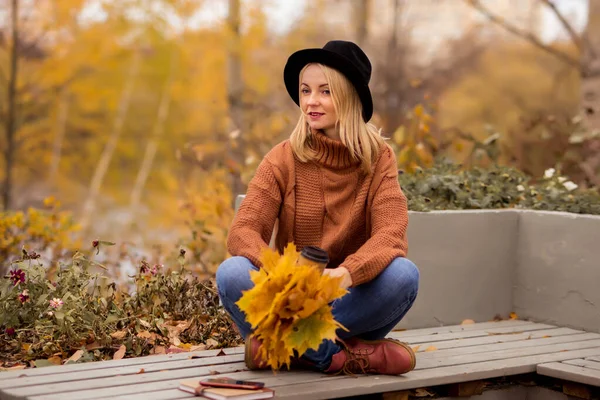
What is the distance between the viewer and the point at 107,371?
10.8 ft

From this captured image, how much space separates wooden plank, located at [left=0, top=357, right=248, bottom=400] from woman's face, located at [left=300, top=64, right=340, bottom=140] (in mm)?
982

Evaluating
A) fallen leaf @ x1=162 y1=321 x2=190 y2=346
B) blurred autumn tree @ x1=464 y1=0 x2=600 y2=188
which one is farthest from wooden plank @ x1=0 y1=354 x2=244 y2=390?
blurred autumn tree @ x1=464 y1=0 x2=600 y2=188

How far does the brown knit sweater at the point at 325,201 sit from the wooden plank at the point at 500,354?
56 centimetres

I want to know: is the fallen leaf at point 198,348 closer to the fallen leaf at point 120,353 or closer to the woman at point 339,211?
the fallen leaf at point 120,353

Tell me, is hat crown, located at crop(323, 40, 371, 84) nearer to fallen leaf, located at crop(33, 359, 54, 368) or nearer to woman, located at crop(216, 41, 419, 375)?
woman, located at crop(216, 41, 419, 375)

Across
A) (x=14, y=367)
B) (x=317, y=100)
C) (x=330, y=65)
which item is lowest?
(x=14, y=367)

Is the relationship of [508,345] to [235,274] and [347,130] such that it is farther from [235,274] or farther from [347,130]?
[235,274]

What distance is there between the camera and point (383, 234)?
3330mm

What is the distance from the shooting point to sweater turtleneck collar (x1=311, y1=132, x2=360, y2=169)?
11.4ft

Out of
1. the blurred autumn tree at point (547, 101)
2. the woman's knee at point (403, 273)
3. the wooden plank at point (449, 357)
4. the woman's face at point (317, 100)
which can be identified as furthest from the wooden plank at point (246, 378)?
the blurred autumn tree at point (547, 101)

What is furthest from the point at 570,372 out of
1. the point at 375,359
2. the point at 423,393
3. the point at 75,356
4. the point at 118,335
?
the point at 75,356

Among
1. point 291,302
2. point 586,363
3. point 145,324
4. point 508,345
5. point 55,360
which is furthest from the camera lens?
point 508,345

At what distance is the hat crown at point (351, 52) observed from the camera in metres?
3.41

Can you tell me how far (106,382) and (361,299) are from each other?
0.96m
